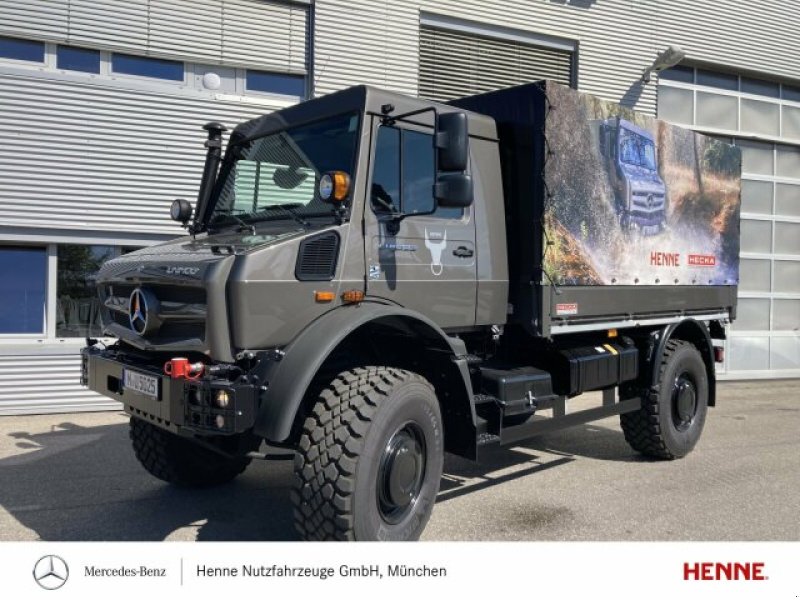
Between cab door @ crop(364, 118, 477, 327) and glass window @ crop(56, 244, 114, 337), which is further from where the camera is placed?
glass window @ crop(56, 244, 114, 337)

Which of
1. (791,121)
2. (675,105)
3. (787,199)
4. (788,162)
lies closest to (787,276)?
(787,199)

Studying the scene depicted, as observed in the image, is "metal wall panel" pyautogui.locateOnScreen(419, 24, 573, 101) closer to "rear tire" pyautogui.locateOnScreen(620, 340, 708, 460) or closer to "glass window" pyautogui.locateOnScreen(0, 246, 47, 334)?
"rear tire" pyautogui.locateOnScreen(620, 340, 708, 460)

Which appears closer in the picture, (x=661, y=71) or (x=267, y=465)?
(x=267, y=465)

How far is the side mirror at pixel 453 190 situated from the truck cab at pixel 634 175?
6.84 feet

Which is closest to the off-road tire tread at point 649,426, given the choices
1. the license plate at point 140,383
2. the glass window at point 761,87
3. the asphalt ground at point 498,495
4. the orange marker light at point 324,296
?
the asphalt ground at point 498,495

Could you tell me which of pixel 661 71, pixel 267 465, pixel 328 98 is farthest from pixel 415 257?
pixel 661 71

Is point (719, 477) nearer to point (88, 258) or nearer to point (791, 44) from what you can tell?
point (88, 258)

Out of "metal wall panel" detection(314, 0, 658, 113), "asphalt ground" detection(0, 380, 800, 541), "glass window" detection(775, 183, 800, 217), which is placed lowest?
"asphalt ground" detection(0, 380, 800, 541)

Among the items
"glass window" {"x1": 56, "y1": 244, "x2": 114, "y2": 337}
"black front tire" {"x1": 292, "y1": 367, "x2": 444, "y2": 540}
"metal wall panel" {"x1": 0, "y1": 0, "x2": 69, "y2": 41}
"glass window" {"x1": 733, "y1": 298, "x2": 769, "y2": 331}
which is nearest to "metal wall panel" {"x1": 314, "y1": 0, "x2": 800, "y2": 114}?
"metal wall panel" {"x1": 0, "y1": 0, "x2": 69, "y2": 41}

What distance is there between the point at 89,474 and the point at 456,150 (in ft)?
13.7

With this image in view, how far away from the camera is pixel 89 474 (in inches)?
224

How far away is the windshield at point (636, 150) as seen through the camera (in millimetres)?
5672

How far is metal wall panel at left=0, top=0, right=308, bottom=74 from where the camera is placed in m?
8.07
